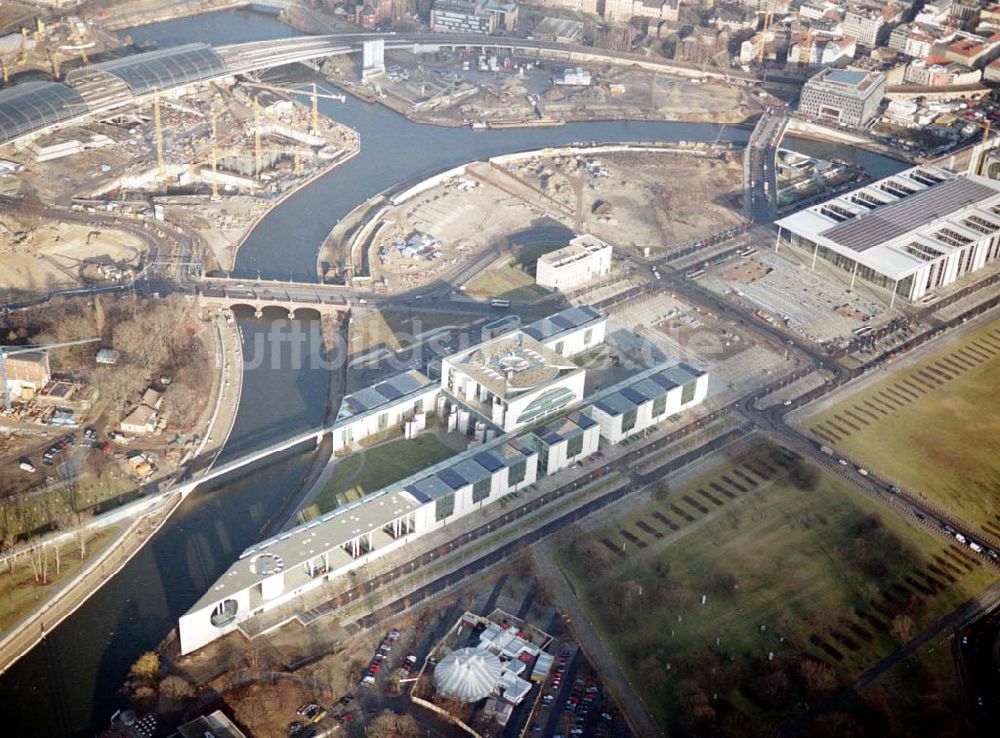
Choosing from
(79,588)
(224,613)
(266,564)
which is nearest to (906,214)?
(266,564)

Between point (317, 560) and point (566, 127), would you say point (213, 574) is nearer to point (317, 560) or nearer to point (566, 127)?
point (317, 560)

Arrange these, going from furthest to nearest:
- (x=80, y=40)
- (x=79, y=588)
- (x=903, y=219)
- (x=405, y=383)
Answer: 1. (x=80, y=40)
2. (x=903, y=219)
3. (x=405, y=383)
4. (x=79, y=588)

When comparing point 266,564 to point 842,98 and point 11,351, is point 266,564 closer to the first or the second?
point 11,351

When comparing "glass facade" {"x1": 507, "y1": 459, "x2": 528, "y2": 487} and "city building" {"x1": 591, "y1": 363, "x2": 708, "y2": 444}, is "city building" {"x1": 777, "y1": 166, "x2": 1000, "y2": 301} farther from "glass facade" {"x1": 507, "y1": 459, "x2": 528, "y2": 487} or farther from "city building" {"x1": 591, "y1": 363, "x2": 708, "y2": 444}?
"glass facade" {"x1": 507, "y1": 459, "x2": 528, "y2": 487}

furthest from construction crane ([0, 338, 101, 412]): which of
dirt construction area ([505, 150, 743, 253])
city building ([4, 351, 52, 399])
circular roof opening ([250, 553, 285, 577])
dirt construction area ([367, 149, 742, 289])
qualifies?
dirt construction area ([505, 150, 743, 253])

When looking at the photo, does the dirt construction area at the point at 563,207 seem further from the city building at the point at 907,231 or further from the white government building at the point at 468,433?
the white government building at the point at 468,433

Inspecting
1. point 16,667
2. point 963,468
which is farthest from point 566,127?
point 16,667
